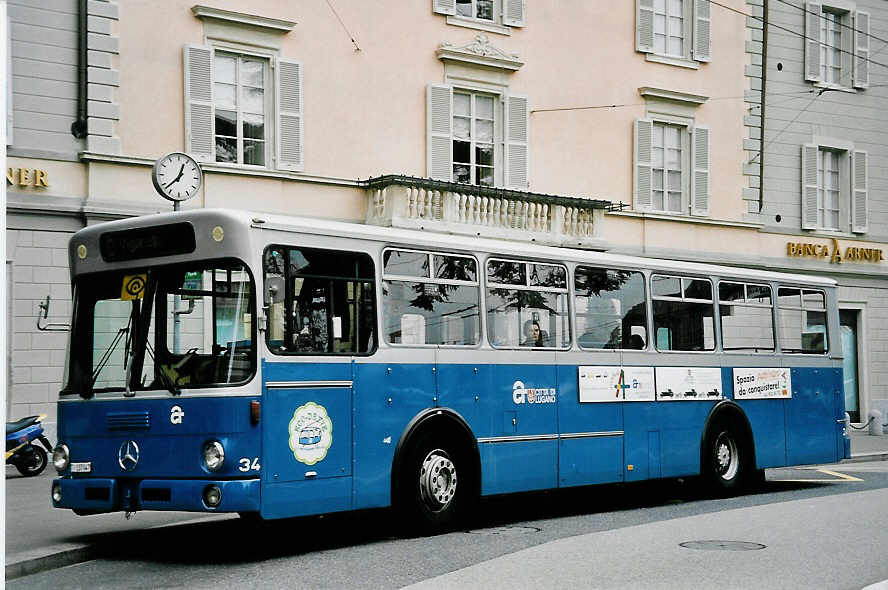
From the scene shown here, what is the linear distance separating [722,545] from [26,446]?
11219 millimetres

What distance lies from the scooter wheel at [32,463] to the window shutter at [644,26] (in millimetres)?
16184

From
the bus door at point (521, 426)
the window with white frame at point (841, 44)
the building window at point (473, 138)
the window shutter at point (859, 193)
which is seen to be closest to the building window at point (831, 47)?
the window with white frame at point (841, 44)

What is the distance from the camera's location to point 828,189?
31484mm

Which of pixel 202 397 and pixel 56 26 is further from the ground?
pixel 56 26

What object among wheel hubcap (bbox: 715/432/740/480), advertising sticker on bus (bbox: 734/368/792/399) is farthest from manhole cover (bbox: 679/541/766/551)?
advertising sticker on bus (bbox: 734/368/792/399)

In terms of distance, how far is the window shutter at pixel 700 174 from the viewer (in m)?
28.7

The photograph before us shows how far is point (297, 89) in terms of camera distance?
22500mm

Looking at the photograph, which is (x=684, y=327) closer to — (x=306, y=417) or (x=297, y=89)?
(x=306, y=417)

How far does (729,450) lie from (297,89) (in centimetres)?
1082

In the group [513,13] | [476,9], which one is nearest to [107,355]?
[476,9]

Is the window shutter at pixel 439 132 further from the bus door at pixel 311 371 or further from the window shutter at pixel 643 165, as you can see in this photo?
the bus door at pixel 311 371

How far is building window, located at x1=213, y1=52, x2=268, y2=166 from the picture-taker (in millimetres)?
21766

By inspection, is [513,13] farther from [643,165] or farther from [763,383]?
[763,383]

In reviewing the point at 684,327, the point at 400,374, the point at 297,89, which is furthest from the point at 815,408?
the point at 297,89
